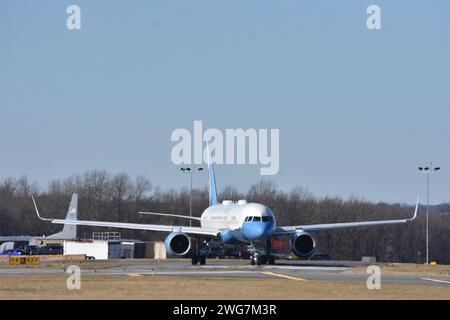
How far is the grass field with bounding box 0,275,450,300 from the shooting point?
110ft

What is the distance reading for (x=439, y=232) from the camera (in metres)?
160

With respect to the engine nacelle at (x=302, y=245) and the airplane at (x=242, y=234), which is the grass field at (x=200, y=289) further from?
the engine nacelle at (x=302, y=245)

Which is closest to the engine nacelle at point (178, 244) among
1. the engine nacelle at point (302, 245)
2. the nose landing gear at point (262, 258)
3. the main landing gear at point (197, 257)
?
the main landing gear at point (197, 257)

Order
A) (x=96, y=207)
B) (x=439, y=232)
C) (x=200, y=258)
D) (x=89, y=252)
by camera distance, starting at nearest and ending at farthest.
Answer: (x=200, y=258), (x=89, y=252), (x=96, y=207), (x=439, y=232)

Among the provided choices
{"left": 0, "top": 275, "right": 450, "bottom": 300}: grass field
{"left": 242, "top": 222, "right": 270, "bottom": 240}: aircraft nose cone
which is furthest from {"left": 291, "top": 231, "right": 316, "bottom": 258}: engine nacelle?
{"left": 0, "top": 275, "right": 450, "bottom": 300}: grass field

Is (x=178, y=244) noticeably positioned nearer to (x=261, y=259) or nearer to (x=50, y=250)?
(x=261, y=259)

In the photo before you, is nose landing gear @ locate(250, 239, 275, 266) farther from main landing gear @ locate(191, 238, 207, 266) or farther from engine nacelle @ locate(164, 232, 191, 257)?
engine nacelle @ locate(164, 232, 191, 257)

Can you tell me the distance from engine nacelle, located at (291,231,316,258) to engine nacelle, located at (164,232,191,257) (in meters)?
7.13

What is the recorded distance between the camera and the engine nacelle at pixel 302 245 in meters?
67.6

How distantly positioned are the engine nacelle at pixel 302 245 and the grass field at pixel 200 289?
80.8ft

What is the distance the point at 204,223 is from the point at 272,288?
38.1 m

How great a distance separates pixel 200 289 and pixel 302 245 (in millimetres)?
31759
